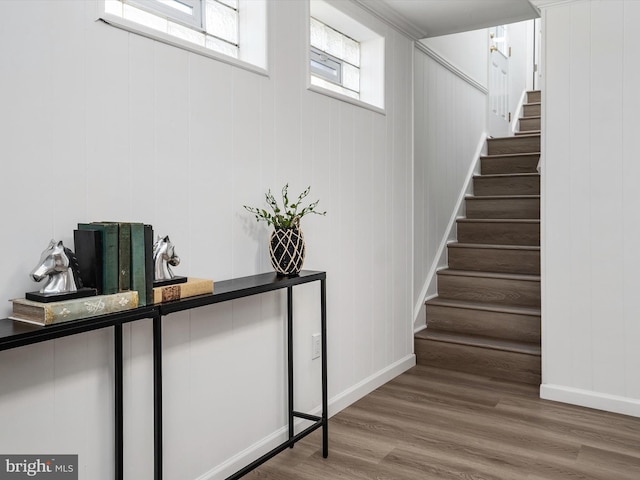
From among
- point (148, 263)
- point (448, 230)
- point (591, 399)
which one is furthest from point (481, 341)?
point (148, 263)

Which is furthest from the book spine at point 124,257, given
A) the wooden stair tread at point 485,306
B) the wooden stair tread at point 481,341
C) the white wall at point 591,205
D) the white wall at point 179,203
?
the wooden stair tread at point 485,306

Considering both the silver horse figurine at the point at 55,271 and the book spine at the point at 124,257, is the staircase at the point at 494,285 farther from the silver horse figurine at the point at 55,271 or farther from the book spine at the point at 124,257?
the silver horse figurine at the point at 55,271

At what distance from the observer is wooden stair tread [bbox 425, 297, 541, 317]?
3527 millimetres

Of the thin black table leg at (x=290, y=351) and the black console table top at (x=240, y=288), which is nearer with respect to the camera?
the black console table top at (x=240, y=288)

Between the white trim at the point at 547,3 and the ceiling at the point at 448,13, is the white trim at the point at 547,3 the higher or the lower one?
the lower one

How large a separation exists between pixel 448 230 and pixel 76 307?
3433mm

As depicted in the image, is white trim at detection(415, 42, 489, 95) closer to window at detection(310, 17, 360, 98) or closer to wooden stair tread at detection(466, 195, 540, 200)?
window at detection(310, 17, 360, 98)

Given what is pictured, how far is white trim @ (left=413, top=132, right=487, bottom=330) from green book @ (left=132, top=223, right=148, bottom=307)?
2.56m

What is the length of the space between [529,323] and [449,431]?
121 centimetres

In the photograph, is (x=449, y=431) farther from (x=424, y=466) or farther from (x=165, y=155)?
(x=165, y=155)

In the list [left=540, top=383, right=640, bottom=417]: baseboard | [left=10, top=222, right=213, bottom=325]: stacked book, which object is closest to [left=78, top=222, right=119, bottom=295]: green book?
[left=10, top=222, right=213, bottom=325]: stacked book

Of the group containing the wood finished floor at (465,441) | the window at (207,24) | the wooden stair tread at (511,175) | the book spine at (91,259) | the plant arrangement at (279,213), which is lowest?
the wood finished floor at (465,441)

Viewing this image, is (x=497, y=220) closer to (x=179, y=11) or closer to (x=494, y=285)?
(x=494, y=285)

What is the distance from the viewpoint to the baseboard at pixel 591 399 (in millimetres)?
2797
